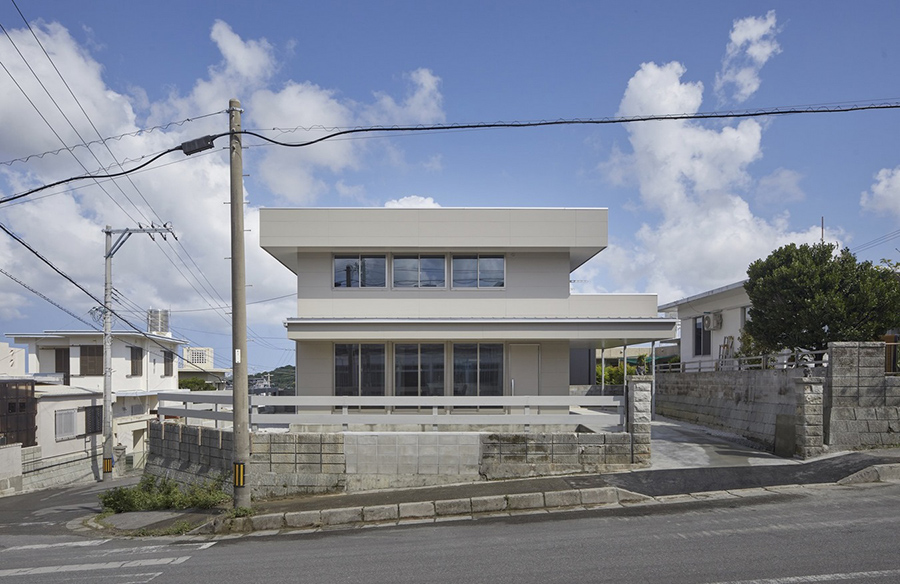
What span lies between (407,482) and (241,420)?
11.3 feet

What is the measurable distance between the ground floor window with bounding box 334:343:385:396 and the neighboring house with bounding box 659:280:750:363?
49.9ft

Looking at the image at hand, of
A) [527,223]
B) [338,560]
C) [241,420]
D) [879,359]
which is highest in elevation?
[527,223]

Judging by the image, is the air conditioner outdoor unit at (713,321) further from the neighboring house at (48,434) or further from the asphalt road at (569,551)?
the neighboring house at (48,434)

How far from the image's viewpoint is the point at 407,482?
12.2 m

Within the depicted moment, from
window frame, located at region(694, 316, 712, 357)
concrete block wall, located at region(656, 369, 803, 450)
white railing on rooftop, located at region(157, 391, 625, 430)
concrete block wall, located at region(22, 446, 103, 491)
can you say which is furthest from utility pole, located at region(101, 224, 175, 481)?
window frame, located at region(694, 316, 712, 357)

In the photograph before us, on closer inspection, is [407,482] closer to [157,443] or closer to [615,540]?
[615,540]

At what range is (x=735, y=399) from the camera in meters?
17.8

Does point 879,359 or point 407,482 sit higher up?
point 879,359

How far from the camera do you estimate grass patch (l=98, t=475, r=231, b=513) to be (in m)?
12.9

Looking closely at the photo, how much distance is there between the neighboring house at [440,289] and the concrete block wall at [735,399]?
3277mm

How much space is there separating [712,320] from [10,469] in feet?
101

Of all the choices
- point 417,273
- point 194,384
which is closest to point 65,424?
point 417,273

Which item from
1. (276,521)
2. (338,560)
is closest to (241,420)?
(276,521)

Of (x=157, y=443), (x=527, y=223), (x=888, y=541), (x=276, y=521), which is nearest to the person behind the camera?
(x=888, y=541)
